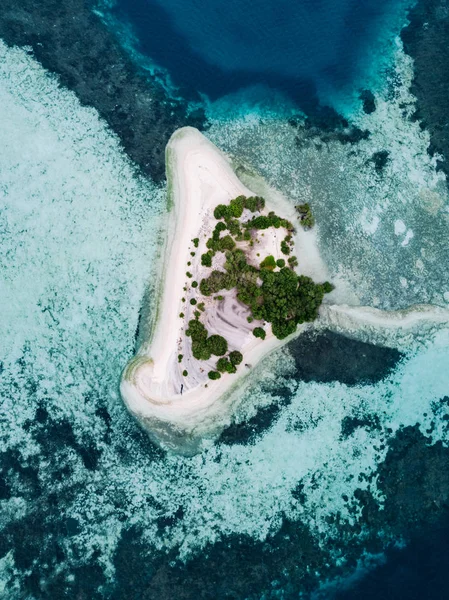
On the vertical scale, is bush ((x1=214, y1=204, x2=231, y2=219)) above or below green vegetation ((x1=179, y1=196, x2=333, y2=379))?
above

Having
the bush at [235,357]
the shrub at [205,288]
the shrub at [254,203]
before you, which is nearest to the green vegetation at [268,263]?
the shrub at [254,203]

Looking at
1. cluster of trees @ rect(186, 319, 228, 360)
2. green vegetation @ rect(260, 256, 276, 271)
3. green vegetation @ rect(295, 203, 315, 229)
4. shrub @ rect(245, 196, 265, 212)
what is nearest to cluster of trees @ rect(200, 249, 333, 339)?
green vegetation @ rect(260, 256, 276, 271)

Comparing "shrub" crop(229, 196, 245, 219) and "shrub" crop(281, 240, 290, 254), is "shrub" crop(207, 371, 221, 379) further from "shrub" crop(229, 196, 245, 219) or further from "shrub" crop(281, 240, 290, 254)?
"shrub" crop(229, 196, 245, 219)

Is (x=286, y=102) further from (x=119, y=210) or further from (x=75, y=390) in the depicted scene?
(x=75, y=390)

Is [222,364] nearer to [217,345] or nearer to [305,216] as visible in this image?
[217,345]

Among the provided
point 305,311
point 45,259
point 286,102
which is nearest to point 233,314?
point 305,311

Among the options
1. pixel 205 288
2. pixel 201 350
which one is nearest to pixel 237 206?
pixel 205 288
